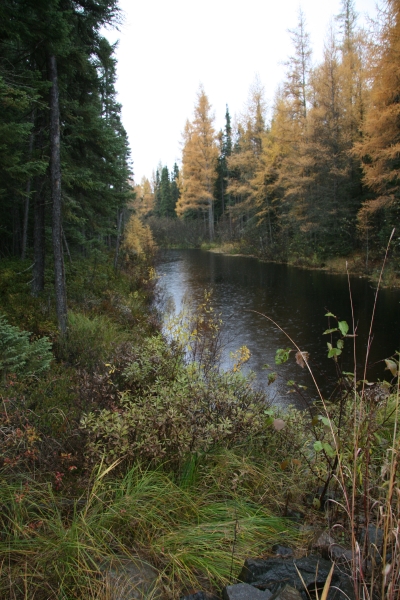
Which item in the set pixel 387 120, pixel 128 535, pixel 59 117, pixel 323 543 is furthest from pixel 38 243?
pixel 387 120

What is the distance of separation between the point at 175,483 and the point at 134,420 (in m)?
0.55

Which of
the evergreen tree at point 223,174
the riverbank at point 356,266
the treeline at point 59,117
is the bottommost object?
the riverbank at point 356,266

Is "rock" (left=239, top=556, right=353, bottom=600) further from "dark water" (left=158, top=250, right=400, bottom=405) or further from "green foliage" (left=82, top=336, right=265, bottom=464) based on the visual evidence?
"dark water" (left=158, top=250, right=400, bottom=405)

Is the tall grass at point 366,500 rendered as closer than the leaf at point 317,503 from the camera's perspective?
Yes

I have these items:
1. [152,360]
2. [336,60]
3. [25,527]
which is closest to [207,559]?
[25,527]

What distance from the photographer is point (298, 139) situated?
83.5 feet

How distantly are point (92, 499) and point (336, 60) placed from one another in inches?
1000

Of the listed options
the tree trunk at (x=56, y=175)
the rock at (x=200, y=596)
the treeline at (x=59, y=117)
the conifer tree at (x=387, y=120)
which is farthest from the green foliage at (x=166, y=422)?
the conifer tree at (x=387, y=120)

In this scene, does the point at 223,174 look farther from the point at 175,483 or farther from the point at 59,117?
the point at 175,483

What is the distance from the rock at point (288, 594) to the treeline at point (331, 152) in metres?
16.3

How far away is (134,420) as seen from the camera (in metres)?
2.77

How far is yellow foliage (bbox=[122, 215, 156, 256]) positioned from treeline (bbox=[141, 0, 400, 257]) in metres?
9.14

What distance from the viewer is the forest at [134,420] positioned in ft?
6.38

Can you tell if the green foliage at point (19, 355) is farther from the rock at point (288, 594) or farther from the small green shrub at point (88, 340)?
the rock at point (288, 594)
